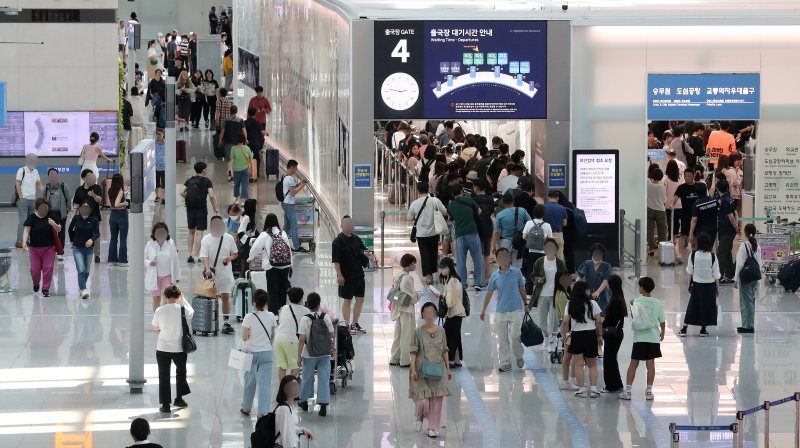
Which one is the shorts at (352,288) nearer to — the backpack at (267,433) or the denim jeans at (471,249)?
the denim jeans at (471,249)

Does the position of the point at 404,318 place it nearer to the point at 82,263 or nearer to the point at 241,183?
the point at 82,263

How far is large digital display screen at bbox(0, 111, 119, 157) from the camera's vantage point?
2684cm

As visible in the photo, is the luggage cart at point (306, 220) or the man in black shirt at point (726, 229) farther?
the luggage cart at point (306, 220)

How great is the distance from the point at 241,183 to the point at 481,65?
696cm

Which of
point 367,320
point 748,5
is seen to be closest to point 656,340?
point 367,320

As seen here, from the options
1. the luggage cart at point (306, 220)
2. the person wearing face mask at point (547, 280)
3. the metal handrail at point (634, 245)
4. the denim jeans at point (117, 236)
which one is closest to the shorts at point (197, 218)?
the denim jeans at point (117, 236)

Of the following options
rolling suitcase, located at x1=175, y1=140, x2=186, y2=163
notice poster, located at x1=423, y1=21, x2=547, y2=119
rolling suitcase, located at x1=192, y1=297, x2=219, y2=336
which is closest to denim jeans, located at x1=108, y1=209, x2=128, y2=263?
notice poster, located at x1=423, y1=21, x2=547, y2=119

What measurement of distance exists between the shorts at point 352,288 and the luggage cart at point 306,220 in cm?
603

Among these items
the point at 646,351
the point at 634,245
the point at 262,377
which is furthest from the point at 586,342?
the point at 634,245

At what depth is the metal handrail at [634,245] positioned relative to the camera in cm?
2042

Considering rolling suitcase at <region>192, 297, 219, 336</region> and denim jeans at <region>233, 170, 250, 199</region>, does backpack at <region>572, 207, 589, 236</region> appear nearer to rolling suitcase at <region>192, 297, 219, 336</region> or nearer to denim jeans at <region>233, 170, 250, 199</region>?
rolling suitcase at <region>192, 297, 219, 336</region>

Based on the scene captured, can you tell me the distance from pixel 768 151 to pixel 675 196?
1.56m

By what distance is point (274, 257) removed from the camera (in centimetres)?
1630

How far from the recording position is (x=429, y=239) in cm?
1923
